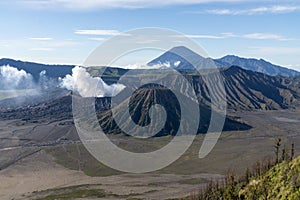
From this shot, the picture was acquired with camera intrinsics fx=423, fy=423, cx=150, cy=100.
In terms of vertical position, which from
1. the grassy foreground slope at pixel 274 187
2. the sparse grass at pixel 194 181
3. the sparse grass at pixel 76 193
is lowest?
the sparse grass at pixel 76 193

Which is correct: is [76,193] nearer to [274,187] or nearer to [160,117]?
[274,187]

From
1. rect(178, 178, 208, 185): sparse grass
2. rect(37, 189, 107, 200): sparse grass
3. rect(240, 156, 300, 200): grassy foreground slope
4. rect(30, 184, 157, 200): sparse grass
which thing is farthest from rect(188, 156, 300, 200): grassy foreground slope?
rect(178, 178, 208, 185): sparse grass

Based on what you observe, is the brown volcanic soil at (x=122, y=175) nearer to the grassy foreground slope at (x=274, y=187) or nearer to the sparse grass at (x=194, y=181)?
the sparse grass at (x=194, y=181)

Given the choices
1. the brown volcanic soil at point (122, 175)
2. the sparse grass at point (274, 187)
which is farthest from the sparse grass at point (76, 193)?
the sparse grass at point (274, 187)

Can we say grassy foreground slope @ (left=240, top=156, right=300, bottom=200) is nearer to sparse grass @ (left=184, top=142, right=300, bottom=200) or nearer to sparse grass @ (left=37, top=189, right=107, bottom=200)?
sparse grass @ (left=184, top=142, right=300, bottom=200)

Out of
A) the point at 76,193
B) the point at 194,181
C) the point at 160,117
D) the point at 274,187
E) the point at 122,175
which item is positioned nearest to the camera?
the point at 274,187

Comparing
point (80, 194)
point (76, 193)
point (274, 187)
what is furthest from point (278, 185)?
point (76, 193)

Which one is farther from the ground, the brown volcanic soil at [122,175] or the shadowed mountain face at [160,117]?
the shadowed mountain face at [160,117]

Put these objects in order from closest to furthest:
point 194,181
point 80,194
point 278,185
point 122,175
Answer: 1. point 278,185
2. point 80,194
3. point 194,181
4. point 122,175
